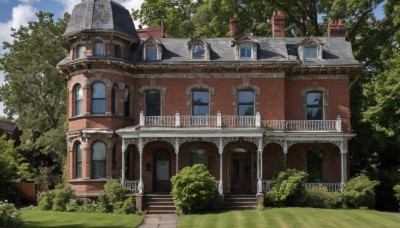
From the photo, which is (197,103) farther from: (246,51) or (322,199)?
(322,199)

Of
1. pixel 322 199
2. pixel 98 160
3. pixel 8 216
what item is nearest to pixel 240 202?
pixel 322 199

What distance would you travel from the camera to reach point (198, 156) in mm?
32031

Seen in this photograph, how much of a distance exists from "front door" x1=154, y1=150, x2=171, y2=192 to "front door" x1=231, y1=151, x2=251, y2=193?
3.63 meters

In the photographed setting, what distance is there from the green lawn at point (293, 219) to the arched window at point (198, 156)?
538 cm

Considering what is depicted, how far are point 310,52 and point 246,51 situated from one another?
3799 mm

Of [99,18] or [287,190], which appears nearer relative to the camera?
[287,190]

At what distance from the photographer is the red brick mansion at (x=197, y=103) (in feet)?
101

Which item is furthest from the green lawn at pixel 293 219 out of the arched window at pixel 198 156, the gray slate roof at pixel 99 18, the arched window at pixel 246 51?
the gray slate roof at pixel 99 18

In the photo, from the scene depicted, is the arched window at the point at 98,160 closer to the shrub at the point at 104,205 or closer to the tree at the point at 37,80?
the shrub at the point at 104,205

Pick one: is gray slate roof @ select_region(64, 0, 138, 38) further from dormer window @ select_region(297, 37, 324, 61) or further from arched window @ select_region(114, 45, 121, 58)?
dormer window @ select_region(297, 37, 324, 61)

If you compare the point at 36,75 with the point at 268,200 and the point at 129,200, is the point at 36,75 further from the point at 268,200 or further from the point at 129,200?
the point at 268,200

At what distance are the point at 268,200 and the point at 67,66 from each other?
12922mm

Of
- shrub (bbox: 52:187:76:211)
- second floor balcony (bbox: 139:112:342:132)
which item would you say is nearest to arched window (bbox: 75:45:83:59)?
second floor balcony (bbox: 139:112:342:132)

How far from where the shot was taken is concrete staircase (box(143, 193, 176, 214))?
29.0m
